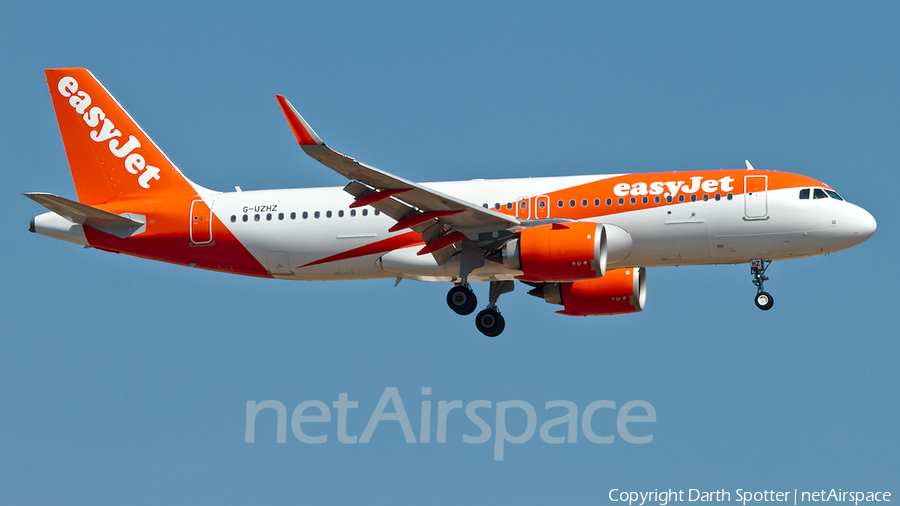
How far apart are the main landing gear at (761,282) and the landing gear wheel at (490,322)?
774cm

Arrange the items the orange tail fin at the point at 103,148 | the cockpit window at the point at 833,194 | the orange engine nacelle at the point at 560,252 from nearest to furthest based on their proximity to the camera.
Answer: the orange engine nacelle at the point at 560,252 < the cockpit window at the point at 833,194 < the orange tail fin at the point at 103,148

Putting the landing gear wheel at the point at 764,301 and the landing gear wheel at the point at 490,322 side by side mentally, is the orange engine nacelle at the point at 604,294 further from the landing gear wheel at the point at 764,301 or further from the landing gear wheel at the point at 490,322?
the landing gear wheel at the point at 764,301

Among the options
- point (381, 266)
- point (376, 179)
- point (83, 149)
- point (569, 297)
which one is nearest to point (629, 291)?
point (569, 297)

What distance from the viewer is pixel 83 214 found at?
36281 millimetres

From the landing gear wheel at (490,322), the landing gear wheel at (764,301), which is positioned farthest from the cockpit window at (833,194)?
the landing gear wheel at (490,322)

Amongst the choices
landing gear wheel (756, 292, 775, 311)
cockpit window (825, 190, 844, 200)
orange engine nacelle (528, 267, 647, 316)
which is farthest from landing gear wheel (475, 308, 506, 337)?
cockpit window (825, 190, 844, 200)

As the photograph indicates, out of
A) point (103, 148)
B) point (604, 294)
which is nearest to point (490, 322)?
point (604, 294)

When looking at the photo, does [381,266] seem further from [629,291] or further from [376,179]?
[629,291]

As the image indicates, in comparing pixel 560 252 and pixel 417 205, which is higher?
pixel 417 205

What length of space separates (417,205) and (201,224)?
7.99m

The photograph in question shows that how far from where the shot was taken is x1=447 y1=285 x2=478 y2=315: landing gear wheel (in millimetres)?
35000

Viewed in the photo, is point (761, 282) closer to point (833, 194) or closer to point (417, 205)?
point (833, 194)

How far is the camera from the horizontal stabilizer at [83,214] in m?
34.8

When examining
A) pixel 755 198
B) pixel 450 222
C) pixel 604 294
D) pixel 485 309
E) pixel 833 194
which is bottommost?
A: pixel 485 309
